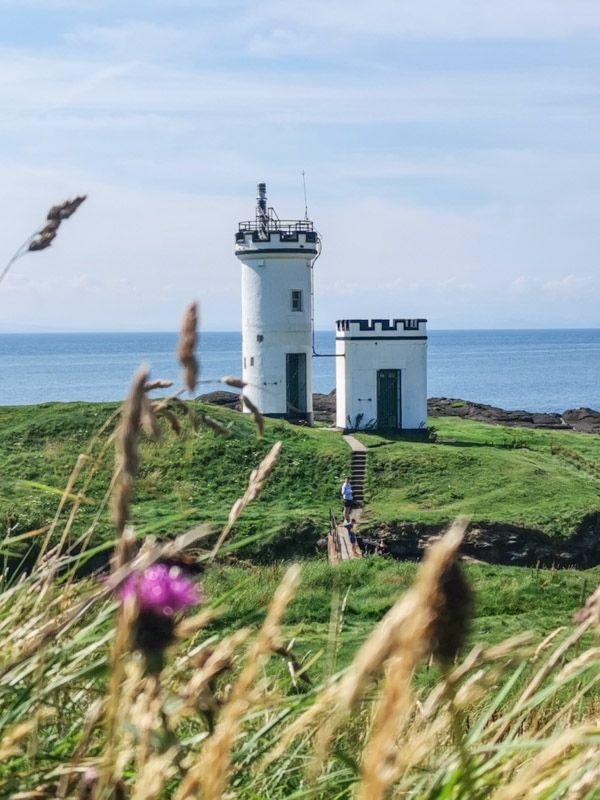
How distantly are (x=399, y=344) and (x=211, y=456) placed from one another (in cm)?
810

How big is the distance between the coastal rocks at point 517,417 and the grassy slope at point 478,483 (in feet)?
36.0

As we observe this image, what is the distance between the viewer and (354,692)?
2.92ft

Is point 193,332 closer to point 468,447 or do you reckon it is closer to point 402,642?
point 402,642

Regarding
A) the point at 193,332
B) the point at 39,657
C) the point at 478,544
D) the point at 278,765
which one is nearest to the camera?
Answer: the point at 193,332

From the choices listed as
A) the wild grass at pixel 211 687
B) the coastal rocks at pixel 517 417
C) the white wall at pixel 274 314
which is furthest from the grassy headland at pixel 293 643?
the coastal rocks at pixel 517 417

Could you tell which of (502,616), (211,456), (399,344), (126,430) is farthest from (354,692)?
(399,344)

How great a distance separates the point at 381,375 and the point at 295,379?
99.9 inches

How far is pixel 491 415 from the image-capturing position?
4288cm

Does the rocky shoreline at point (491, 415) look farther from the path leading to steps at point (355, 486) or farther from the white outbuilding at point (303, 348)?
the path leading to steps at point (355, 486)

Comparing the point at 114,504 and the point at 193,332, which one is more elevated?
the point at 193,332

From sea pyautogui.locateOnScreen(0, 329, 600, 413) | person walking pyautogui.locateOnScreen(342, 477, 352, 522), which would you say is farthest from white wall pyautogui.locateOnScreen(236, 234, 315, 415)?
sea pyautogui.locateOnScreen(0, 329, 600, 413)

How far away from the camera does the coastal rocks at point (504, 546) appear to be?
68.2 feet

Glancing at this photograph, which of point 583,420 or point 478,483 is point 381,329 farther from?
point 583,420

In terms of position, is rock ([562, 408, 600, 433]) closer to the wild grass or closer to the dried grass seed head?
the wild grass
